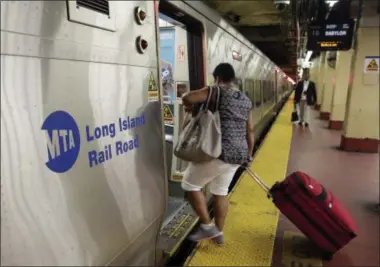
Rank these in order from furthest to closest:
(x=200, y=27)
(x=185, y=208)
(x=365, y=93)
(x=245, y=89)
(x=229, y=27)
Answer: (x=365, y=93), (x=245, y=89), (x=229, y=27), (x=185, y=208), (x=200, y=27)

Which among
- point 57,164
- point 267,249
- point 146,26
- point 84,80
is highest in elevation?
point 146,26

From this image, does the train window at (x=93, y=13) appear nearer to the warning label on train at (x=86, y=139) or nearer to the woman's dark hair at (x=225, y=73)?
the warning label on train at (x=86, y=139)

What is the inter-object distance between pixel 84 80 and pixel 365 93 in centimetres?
644

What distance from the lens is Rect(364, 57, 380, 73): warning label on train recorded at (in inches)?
249

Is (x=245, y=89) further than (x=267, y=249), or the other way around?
(x=245, y=89)

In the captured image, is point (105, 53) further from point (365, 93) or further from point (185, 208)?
point (365, 93)

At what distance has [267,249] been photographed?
2648 mm

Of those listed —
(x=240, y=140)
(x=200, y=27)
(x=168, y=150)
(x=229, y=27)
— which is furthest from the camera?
(x=229, y=27)

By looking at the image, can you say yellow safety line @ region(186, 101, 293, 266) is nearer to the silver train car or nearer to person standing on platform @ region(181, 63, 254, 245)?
person standing on platform @ region(181, 63, 254, 245)

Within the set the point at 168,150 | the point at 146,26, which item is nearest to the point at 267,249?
the point at 168,150

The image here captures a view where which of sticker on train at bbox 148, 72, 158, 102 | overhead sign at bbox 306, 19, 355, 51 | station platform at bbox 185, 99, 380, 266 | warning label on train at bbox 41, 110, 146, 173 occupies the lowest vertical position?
station platform at bbox 185, 99, 380, 266

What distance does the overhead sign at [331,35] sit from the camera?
705 centimetres

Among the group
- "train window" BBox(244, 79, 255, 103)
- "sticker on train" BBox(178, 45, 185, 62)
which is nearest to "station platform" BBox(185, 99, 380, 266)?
"train window" BBox(244, 79, 255, 103)

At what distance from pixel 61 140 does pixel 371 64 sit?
6617mm
